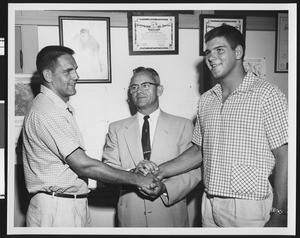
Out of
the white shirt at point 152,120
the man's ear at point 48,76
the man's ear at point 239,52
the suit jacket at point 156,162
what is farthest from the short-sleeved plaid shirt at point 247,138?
the man's ear at point 48,76

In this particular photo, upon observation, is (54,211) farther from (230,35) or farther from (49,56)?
(230,35)

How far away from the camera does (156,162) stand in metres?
2.21

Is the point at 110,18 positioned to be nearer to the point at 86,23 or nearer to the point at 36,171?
the point at 86,23

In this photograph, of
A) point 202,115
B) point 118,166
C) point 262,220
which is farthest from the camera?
point 118,166

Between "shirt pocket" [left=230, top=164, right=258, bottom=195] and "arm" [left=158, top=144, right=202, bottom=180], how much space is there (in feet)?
1.07

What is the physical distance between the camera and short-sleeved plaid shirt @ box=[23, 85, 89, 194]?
1938 millimetres

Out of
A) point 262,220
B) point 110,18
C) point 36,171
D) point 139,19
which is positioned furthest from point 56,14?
point 262,220

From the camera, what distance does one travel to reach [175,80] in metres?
2.32

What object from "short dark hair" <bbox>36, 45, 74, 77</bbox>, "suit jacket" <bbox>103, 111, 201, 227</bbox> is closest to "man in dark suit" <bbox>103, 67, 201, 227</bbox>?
"suit jacket" <bbox>103, 111, 201, 227</bbox>

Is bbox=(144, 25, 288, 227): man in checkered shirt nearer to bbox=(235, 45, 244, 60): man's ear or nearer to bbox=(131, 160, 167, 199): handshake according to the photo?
bbox=(235, 45, 244, 60): man's ear

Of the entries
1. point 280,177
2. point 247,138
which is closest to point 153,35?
point 247,138

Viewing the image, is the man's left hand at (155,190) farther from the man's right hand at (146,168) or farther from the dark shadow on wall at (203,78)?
the dark shadow on wall at (203,78)

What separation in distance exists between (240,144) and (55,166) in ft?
3.41

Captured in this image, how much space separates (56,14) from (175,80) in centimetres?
88
